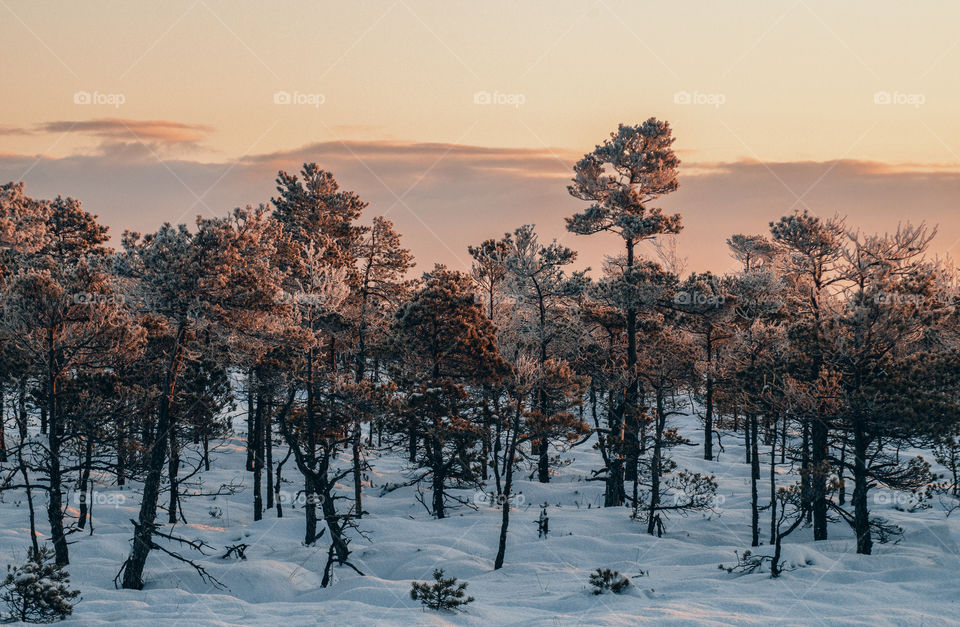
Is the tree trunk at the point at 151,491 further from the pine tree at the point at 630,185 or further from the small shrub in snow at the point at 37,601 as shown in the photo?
the pine tree at the point at 630,185

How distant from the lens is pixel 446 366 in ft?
88.5

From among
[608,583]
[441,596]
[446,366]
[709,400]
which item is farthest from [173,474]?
[709,400]

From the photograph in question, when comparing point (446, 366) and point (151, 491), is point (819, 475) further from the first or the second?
point (151, 491)

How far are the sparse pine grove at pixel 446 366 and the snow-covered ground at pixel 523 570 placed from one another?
63 centimetres

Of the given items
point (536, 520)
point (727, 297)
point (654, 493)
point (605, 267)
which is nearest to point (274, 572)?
point (536, 520)

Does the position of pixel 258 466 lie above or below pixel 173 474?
above

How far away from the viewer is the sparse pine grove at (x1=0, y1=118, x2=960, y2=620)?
59.7 ft

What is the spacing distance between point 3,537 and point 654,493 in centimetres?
2300

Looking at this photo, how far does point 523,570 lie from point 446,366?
893 centimetres

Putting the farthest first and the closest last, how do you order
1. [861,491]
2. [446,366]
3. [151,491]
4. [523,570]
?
[446,366] < [523,570] < [861,491] < [151,491]

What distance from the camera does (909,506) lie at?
28016 mm

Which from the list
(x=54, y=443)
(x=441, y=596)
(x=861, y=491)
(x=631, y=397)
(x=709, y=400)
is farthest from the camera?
(x=709, y=400)

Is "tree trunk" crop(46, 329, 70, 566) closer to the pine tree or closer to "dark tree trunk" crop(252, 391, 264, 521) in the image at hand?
"dark tree trunk" crop(252, 391, 264, 521)

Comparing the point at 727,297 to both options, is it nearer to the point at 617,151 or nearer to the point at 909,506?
the point at 617,151
